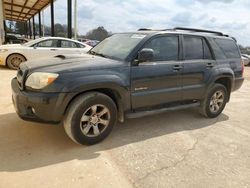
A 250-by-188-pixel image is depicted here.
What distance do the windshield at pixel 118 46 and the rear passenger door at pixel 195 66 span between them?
1.02 metres

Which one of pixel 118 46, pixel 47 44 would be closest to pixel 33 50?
pixel 47 44

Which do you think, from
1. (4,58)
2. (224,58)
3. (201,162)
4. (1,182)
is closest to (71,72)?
(1,182)

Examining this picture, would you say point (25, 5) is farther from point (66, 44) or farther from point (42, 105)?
point (42, 105)


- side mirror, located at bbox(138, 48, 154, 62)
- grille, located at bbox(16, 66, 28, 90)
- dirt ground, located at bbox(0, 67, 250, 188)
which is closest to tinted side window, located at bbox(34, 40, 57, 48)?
dirt ground, located at bbox(0, 67, 250, 188)

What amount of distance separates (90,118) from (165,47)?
6.12 ft

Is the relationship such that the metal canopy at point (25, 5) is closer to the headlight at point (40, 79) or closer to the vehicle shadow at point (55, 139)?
the vehicle shadow at point (55, 139)

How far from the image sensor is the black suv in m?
3.44

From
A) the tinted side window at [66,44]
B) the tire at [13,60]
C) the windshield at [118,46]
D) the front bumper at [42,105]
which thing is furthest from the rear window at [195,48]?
the tire at [13,60]

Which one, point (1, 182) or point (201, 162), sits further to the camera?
point (201, 162)

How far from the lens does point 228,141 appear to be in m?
4.39

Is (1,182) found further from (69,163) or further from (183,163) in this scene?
(183,163)

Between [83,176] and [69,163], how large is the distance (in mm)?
366

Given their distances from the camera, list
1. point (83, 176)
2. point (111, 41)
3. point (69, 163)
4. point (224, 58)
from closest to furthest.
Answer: point (83, 176) → point (69, 163) → point (111, 41) → point (224, 58)

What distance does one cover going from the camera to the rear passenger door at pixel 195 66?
477cm
